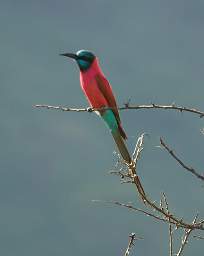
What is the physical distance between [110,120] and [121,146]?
1435 millimetres

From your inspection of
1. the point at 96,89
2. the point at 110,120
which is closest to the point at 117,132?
the point at 110,120

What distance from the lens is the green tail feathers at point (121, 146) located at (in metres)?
6.30

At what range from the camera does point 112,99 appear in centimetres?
842

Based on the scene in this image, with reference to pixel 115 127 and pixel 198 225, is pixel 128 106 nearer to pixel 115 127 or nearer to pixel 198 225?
pixel 198 225

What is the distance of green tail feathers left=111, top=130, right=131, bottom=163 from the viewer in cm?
630

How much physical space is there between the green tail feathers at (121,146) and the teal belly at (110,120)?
183 millimetres

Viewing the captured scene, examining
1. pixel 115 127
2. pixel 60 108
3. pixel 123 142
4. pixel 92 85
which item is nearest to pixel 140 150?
pixel 60 108

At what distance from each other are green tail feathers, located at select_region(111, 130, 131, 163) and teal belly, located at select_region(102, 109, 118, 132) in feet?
0.60

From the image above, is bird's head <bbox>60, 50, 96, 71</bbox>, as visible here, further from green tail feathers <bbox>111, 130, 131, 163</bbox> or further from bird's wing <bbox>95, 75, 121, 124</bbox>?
green tail feathers <bbox>111, 130, 131, 163</bbox>

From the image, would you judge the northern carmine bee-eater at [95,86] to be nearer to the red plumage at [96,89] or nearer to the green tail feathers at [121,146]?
the red plumage at [96,89]

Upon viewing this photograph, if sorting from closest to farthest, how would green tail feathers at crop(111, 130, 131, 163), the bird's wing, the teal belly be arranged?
green tail feathers at crop(111, 130, 131, 163)
the teal belly
the bird's wing

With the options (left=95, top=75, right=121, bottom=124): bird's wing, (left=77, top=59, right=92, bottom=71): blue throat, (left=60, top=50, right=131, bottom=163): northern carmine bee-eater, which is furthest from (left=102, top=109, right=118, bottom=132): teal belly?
(left=77, top=59, right=92, bottom=71): blue throat

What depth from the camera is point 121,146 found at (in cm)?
660

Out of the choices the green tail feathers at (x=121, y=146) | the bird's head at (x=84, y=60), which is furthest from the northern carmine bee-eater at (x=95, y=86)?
the green tail feathers at (x=121, y=146)
